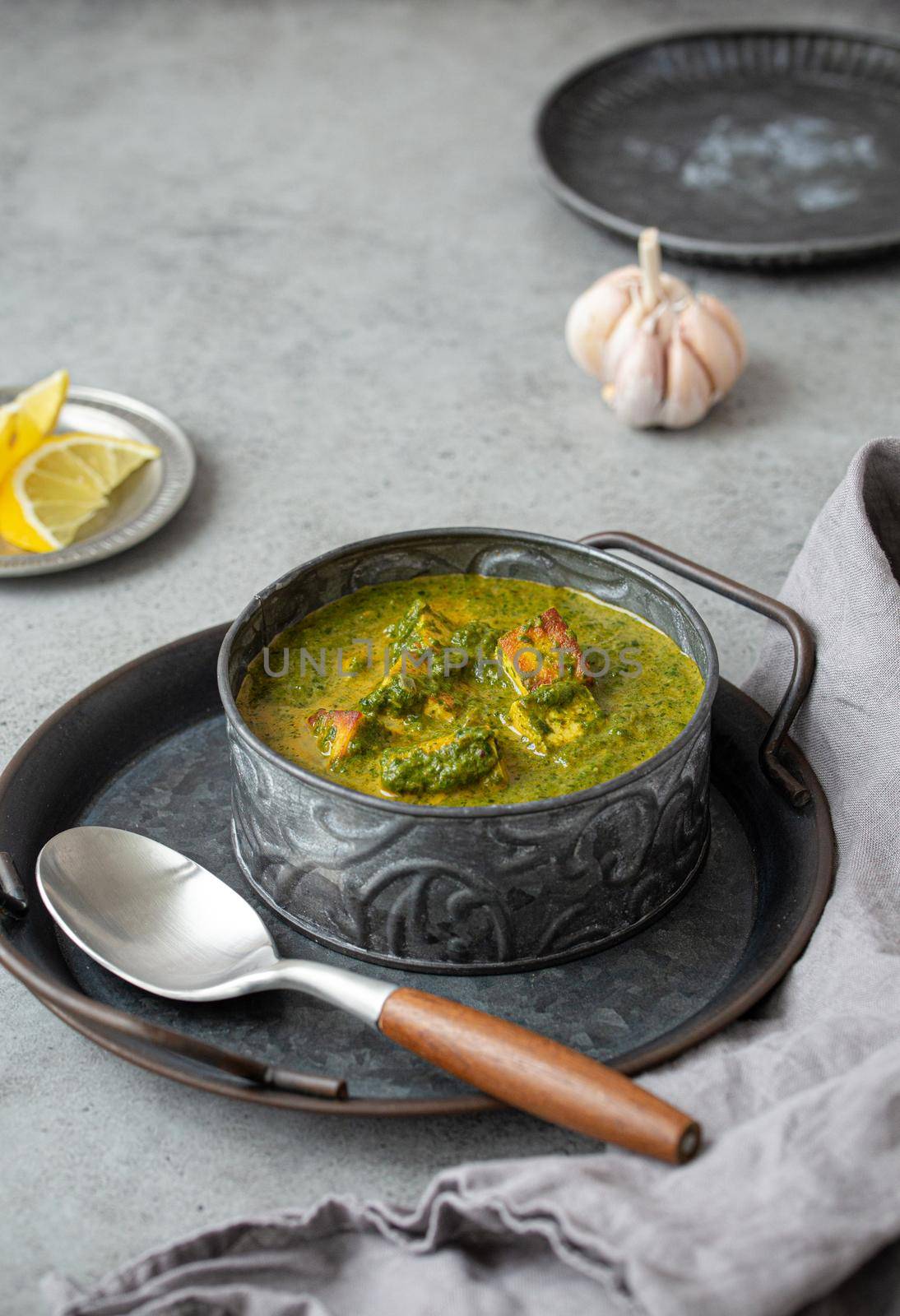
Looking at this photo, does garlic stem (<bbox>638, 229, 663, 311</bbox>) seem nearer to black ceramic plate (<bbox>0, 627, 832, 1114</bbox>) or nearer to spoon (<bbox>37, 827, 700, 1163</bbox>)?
black ceramic plate (<bbox>0, 627, 832, 1114</bbox>)

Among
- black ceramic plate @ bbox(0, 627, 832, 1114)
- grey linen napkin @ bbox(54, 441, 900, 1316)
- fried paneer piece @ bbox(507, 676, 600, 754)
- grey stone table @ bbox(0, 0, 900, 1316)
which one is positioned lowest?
grey stone table @ bbox(0, 0, 900, 1316)

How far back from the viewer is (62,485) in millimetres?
2346

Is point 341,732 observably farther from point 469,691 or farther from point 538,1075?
point 538,1075

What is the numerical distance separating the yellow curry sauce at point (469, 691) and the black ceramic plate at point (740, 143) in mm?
1432

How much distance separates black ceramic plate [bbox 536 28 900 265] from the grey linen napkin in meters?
1.97

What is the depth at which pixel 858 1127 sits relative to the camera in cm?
113

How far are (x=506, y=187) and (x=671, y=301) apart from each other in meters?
1.18

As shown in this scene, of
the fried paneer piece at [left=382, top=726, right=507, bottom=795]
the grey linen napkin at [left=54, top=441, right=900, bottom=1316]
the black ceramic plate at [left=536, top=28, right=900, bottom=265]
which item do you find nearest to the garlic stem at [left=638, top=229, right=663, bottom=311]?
the black ceramic plate at [left=536, top=28, right=900, bottom=265]

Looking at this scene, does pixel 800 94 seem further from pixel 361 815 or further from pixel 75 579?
pixel 361 815

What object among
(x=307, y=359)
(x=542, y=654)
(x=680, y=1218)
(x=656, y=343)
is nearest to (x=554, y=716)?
(x=542, y=654)

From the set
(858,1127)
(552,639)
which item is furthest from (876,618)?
(858,1127)

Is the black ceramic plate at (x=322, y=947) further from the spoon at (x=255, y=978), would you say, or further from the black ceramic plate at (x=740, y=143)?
the black ceramic plate at (x=740, y=143)

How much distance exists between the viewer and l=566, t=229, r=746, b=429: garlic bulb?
2.41m

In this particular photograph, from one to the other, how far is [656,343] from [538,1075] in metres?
1.58
